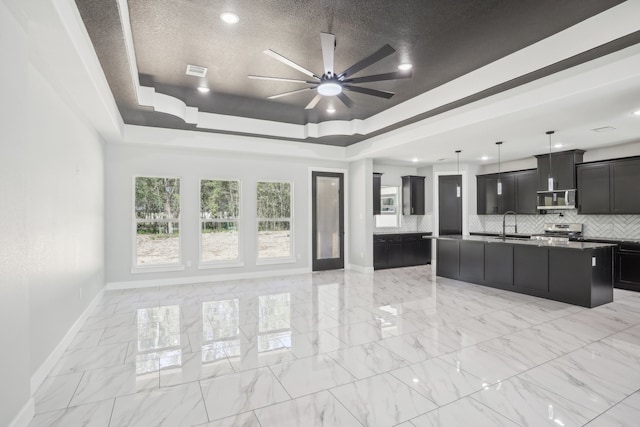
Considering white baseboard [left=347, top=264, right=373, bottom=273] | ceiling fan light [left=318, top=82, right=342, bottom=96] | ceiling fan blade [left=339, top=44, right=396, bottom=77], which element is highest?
ceiling fan blade [left=339, top=44, right=396, bottom=77]

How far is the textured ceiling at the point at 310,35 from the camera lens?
9.15 ft

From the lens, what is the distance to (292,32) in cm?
320

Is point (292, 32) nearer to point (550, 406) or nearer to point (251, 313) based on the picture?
point (251, 313)

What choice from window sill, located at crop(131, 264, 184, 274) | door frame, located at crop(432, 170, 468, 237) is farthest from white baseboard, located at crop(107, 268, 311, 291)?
door frame, located at crop(432, 170, 468, 237)

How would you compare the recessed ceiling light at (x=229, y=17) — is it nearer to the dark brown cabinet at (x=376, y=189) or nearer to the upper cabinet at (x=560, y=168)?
the dark brown cabinet at (x=376, y=189)

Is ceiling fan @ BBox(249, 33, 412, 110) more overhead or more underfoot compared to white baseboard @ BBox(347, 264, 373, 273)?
more overhead

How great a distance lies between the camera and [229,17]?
296 cm

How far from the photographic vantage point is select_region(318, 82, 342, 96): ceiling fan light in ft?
11.5

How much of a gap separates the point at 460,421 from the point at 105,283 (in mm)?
5914

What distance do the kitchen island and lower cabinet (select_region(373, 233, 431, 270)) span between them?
186 cm

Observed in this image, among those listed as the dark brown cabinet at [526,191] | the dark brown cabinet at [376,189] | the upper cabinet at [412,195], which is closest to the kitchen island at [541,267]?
the dark brown cabinet at [376,189]

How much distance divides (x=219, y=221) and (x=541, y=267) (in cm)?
575

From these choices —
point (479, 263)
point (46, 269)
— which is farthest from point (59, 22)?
point (479, 263)

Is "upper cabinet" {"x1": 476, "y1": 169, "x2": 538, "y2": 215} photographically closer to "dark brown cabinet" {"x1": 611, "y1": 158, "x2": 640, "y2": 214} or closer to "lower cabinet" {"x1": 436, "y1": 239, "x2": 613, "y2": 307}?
"dark brown cabinet" {"x1": 611, "y1": 158, "x2": 640, "y2": 214}
